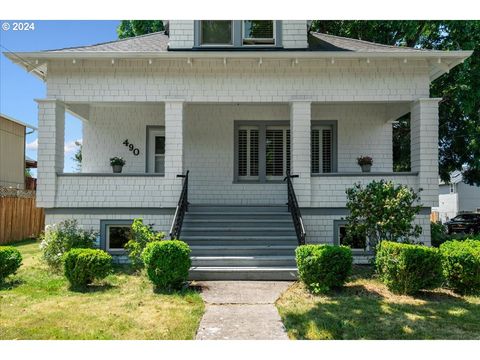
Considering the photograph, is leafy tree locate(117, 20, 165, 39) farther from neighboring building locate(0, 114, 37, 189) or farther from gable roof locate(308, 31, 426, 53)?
gable roof locate(308, 31, 426, 53)

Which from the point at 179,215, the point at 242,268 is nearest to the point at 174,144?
the point at 179,215

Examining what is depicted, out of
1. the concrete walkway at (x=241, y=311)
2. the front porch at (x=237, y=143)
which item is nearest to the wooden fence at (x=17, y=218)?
the front porch at (x=237, y=143)

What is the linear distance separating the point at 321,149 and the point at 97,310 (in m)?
7.73

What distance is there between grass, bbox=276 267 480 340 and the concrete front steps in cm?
92

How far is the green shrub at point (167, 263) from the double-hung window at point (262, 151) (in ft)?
15.9

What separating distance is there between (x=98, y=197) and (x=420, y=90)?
318 inches

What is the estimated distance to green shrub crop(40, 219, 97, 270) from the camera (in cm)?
853

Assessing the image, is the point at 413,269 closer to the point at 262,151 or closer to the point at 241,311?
the point at 241,311

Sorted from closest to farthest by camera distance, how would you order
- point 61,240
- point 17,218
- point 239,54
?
point 61,240, point 239,54, point 17,218

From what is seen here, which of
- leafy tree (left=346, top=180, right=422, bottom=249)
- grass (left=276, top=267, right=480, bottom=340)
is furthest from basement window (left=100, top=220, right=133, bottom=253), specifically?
leafy tree (left=346, top=180, right=422, bottom=249)

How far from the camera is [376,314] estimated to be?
221 inches

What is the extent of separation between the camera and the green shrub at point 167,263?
6.67m
